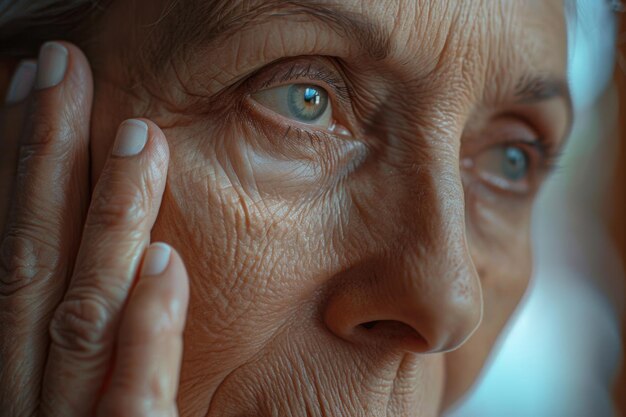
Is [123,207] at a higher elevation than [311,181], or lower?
lower

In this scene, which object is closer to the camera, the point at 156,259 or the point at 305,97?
the point at 156,259

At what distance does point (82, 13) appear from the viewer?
0.89 m

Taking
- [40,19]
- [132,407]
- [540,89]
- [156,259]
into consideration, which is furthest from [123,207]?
[540,89]

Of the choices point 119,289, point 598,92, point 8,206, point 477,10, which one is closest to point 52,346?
Answer: point 119,289

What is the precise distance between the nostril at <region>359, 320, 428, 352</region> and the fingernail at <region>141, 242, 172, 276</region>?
0.26 metres

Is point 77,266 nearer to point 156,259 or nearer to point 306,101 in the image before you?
point 156,259

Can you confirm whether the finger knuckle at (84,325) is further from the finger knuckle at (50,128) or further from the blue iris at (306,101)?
the blue iris at (306,101)

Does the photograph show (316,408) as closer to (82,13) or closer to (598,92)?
(82,13)

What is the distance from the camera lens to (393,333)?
0.84 meters

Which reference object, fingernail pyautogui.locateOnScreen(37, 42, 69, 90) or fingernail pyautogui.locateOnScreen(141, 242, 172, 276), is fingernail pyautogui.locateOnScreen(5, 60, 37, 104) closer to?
fingernail pyautogui.locateOnScreen(37, 42, 69, 90)

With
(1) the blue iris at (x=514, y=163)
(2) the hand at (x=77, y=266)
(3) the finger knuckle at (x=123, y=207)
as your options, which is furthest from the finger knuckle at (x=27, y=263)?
(1) the blue iris at (x=514, y=163)

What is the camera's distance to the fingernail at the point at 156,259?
0.74 meters

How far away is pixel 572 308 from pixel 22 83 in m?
1.76

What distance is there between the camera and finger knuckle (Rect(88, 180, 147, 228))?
0.77m
